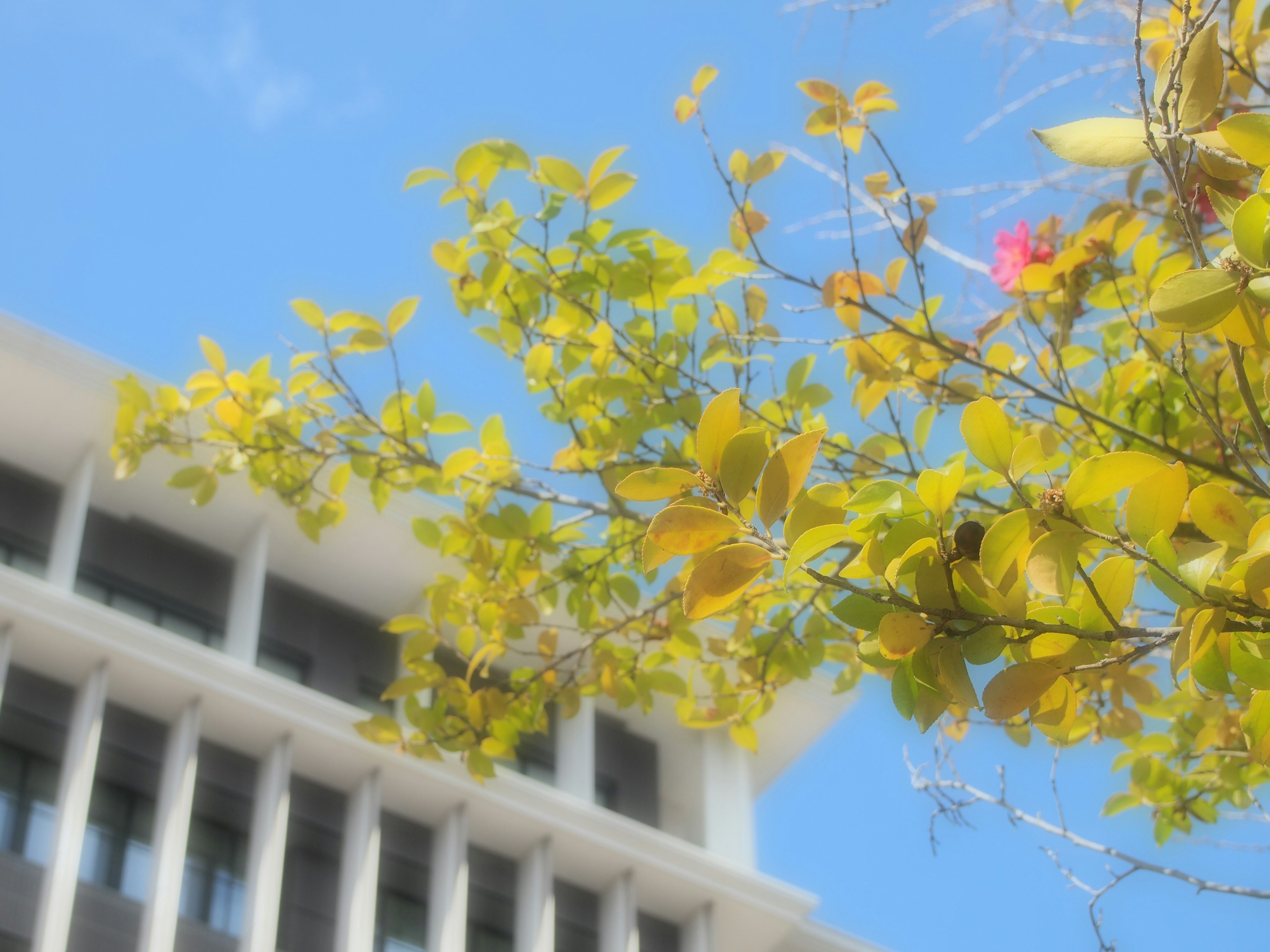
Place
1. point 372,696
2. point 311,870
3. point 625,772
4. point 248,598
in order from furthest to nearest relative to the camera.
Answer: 1. point 625,772
2. point 372,696
3. point 248,598
4. point 311,870

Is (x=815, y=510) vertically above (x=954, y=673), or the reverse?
(x=815, y=510)

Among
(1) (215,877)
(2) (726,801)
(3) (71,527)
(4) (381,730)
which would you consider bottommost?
(4) (381,730)

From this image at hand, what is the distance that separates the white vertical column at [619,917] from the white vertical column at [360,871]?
5.16ft

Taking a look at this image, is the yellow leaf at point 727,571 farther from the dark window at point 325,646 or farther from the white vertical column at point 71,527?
the dark window at point 325,646

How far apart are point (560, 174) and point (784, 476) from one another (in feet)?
5.44

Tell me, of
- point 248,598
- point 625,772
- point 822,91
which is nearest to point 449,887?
point 625,772

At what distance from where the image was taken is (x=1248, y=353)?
2316 millimetres

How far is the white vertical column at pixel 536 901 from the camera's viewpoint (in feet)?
26.2

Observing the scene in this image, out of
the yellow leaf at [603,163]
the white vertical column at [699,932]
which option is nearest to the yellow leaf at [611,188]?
the yellow leaf at [603,163]

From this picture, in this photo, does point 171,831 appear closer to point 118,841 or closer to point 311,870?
point 118,841

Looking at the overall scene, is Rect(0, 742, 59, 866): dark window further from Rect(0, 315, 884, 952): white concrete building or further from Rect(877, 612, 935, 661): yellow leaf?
Rect(877, 612, 935, 661): yellow leaf

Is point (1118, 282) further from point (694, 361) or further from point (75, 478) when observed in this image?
point (75, 478)

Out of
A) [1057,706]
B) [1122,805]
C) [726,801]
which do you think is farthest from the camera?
[726,801]

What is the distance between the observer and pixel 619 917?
8461 mm
